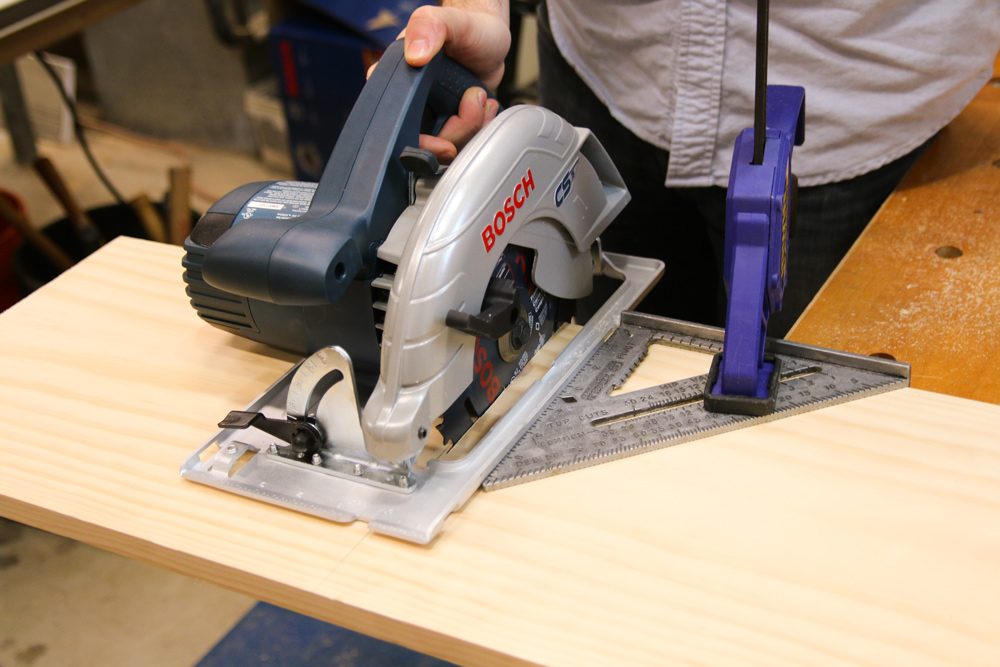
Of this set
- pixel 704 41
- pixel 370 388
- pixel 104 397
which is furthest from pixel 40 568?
pixel 704 41

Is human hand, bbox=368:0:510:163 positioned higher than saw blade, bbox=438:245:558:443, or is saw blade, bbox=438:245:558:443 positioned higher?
human hand, bbox=368:0:510:163

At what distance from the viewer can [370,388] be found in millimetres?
860

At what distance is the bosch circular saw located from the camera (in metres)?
0.71

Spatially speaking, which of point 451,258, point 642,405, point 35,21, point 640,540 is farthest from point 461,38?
point 35,21

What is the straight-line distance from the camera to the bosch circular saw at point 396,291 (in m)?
0.71

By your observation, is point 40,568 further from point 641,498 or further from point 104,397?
point 641,498

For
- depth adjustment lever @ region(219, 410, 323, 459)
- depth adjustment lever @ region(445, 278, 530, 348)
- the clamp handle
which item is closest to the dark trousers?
the clamp handle

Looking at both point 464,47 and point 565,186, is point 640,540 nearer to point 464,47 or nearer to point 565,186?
point 565,186

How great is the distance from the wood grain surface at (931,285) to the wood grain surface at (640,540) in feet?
0.38

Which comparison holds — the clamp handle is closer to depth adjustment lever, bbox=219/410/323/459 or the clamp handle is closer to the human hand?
the human hand

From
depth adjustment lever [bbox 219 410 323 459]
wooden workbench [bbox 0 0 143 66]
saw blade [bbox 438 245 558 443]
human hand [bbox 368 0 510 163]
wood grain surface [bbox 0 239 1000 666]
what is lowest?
wood grain surface [bbox 0 239 1000 666]

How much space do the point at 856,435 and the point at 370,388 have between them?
0.47 metres

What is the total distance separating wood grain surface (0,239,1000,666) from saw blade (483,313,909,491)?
15mm

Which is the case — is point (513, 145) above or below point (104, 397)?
above
